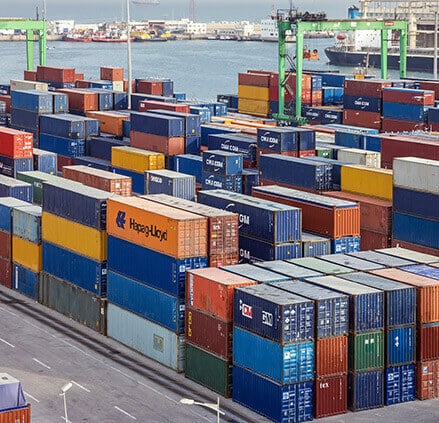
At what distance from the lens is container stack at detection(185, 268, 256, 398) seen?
4878 centimetres

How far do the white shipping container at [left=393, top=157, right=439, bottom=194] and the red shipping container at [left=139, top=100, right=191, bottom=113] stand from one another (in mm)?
30126

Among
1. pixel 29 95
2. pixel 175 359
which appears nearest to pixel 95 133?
pixel 29 95

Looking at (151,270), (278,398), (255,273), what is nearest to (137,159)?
(151,270)

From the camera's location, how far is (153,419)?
47031 mm

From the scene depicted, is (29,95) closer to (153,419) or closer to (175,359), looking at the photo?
(175,359)

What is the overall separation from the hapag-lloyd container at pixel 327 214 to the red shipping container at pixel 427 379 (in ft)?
31.3

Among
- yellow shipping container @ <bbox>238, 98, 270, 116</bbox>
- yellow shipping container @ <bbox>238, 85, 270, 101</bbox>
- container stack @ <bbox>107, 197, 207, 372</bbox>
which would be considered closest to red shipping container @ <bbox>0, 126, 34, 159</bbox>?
container stack @ <bbox>107, 197, 207, 372</bbox>

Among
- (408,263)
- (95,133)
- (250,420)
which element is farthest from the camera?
(95,133)

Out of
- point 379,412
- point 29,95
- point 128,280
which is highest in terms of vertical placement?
point 29,95

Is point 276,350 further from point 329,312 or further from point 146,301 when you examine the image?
point 146,301

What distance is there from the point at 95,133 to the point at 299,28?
25415 millimetres

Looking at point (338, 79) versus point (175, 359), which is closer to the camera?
point (175, 359)

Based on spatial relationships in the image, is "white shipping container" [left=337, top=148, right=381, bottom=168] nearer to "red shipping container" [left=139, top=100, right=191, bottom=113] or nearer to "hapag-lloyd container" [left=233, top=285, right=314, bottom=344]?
"red shipping container" [left=139, top=100, right=191, bottom=113]

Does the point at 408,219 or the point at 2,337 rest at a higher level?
the point at 408,219
